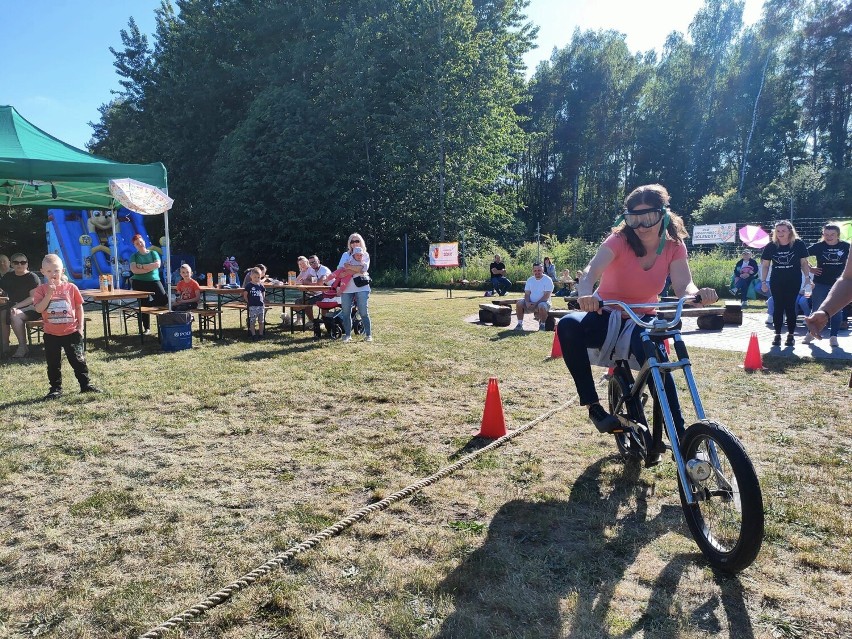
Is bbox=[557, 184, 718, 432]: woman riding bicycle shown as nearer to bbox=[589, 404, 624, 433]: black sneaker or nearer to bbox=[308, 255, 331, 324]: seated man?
bbox=[589, 404, 624, 433]: black sneaker

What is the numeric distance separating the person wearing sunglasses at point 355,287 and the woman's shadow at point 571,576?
6.23 metres

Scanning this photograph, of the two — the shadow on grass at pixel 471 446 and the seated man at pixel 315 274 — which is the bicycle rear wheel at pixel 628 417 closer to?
the shadow on grass at pixel 471 446

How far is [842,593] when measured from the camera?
2.42m

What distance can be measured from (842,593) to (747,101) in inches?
1906

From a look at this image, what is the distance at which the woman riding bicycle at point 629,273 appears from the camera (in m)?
3.34

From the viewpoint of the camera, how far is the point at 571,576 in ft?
8.55

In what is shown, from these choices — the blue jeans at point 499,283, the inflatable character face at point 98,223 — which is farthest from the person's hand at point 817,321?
the inflatable character face at point 98,223

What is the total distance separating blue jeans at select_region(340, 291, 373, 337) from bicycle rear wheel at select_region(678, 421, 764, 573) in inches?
277

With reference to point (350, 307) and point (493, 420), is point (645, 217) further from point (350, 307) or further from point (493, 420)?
point (350, 307)

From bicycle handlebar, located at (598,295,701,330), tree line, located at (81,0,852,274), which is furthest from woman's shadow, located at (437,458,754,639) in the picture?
tree line, located at (81,0,852,274)

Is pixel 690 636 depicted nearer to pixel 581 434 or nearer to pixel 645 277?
pixel 645 277

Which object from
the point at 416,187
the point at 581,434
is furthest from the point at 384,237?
the point at 581,434

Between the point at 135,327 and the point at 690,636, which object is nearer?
the point at 690,636

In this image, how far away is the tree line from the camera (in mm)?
28375
